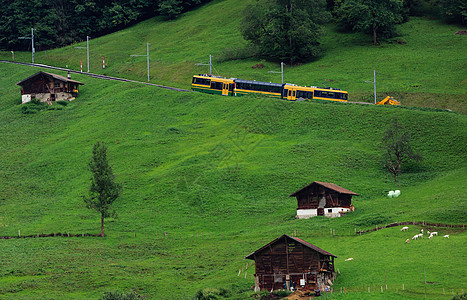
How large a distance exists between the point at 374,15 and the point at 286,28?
22.0m

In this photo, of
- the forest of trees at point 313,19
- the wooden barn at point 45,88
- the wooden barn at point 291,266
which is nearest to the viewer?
the wooden barn at point 291,266

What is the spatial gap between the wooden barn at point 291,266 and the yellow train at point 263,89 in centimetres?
6951

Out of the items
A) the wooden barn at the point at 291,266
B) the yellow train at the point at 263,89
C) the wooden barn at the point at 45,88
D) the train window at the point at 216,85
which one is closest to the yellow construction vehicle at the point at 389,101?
the yellow train at the point at 263,89

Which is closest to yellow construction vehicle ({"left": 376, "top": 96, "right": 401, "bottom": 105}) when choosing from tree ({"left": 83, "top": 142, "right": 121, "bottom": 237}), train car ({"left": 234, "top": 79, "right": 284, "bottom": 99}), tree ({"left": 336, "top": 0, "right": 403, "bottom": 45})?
train car ({"left": 234, "top": 79, "right": 284, "bottom": 99})

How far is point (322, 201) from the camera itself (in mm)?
92312

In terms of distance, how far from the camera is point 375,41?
169 m

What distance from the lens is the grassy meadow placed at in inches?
2820

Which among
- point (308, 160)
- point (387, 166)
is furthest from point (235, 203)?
point (387, 166)

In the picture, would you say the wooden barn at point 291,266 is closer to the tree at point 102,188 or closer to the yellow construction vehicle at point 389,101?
the tree at point 102,188

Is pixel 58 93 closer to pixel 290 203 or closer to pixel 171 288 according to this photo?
pixel 290 203

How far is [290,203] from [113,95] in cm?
6443

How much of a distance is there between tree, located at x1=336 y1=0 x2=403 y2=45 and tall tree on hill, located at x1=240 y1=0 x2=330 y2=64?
20.2 feet

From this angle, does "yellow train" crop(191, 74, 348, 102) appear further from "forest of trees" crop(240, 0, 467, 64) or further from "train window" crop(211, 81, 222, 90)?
"forest of trees" crop(240, 0, 467, 64)

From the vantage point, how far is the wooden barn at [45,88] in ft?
497
